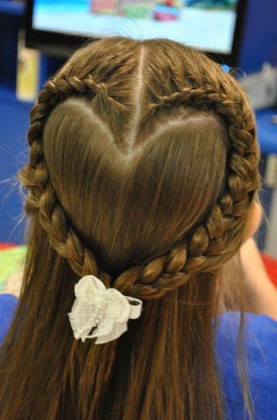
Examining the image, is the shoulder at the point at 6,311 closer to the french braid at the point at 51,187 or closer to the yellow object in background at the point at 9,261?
the french braid at the point at 51,187

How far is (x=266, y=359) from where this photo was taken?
766 mm

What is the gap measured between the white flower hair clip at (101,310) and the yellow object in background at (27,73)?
1594 millimetres

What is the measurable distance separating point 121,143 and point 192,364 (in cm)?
29

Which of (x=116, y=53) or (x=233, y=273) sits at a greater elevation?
(x=116, y=53)

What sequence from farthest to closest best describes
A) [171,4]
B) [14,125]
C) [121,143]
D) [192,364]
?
[14,125] → [171,4] → [192,364] → [121,143]

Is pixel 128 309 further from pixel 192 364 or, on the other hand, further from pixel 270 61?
pixel 270 61

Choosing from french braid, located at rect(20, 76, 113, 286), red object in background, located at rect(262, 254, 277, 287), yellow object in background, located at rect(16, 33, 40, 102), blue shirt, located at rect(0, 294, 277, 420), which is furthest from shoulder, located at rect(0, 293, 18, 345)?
yellow object in background, located at rect(16, 33, 40, 102)

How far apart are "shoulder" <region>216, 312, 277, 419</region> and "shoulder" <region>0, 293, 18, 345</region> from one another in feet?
0.97

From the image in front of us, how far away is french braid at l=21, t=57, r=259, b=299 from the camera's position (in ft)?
1.98

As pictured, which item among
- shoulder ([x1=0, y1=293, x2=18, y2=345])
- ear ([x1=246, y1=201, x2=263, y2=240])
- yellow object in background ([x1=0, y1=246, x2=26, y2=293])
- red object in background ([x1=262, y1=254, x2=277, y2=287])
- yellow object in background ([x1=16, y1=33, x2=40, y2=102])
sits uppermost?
ear ([x1=246, y1=201, x2=263, y2=240])

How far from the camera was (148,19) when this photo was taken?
6.12ft

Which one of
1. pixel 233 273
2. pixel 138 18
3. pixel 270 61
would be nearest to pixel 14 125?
pixel 138 18

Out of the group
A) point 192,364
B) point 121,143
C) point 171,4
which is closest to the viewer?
point 121,143

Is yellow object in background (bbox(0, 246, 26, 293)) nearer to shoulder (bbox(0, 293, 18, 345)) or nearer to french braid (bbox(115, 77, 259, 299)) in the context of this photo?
shoulder (bbox(0, 293, 18, 345))
